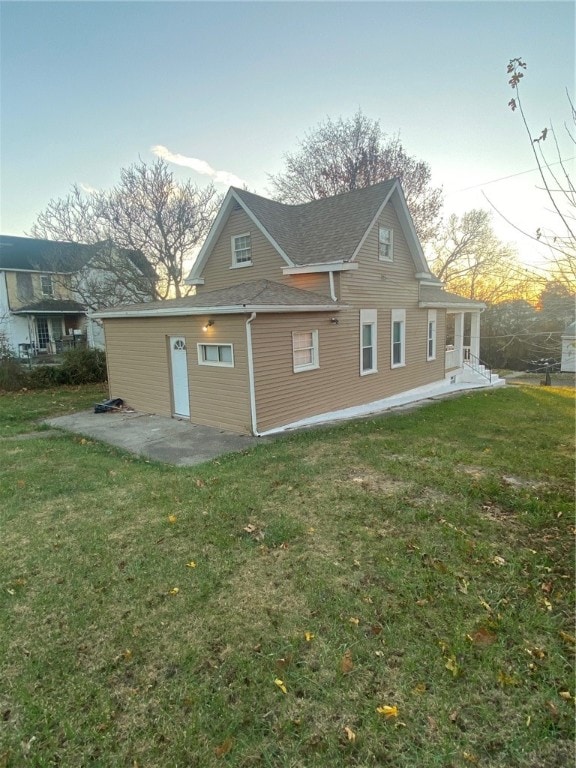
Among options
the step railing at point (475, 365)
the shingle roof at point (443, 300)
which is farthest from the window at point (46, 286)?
the step railing at point (475, 365)

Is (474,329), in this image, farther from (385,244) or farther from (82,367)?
(82,367)

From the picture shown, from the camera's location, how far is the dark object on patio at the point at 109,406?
12.5m

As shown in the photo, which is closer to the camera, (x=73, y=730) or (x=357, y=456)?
(x=73, y=730)

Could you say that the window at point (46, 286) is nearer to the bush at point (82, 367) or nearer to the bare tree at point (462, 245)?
the bush at point (82, 367)

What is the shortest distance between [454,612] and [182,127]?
684 inches

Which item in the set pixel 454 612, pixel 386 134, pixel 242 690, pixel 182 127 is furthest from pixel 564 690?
pixel 386 134

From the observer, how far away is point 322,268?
11.5 metres

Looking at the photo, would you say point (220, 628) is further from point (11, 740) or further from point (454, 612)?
point (454, 612)

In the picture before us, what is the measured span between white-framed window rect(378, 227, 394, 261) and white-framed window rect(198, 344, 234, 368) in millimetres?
6609

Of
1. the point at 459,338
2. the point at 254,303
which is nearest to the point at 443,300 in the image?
the point at 459,338

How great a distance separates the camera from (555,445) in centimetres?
808

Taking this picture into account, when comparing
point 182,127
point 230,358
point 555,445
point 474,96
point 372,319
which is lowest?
point 555,445

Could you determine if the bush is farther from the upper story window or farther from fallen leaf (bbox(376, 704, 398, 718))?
fallen leaf (bbox(376, 704, 398, 718))

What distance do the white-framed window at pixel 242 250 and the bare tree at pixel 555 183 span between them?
10.6 meters
